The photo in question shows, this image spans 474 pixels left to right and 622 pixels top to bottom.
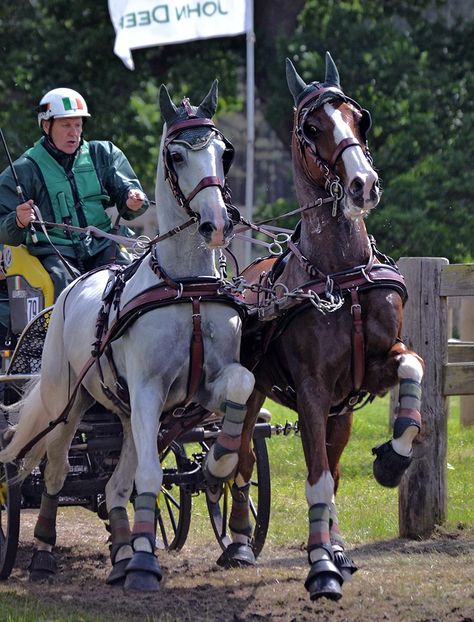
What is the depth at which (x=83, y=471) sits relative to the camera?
8.10 meters

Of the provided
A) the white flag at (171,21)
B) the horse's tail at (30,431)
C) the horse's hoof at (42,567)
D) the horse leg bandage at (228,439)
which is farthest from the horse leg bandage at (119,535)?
the white flag at (171,21)

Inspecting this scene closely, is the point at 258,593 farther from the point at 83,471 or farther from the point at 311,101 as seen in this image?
the point at 311,101

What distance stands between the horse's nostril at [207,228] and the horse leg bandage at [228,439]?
0.80 meters

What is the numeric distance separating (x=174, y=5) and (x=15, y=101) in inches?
113

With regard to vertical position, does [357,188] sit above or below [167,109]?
below

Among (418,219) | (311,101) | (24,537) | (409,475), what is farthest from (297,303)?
(418,219)

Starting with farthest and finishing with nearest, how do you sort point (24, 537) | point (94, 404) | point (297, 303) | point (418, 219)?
point (418, 219)
point (24, 537)
point (94, 404)
point (297, 303)

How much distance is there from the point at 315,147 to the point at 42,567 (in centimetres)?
287

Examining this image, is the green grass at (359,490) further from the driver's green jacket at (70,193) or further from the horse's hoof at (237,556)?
the driver's green jacket at (70,193)

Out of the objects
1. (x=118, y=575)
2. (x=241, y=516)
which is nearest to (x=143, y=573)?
(x=118, y=575)

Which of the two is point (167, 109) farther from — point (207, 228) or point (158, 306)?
point (158, 306)

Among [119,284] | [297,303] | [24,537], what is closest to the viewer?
[297,303]

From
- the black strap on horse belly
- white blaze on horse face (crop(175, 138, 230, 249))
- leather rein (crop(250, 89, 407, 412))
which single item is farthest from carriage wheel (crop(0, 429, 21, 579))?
white blaze on horse face (crop(175, 138, 230, 249))

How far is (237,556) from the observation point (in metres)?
7.67
